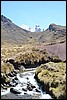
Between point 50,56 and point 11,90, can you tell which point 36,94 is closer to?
point 11,90

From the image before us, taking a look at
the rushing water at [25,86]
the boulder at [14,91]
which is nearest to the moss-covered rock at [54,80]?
the rushing water at [25,86]

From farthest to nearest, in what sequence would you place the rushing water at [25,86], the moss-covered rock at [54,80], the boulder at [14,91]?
the boulder at [14,91], the rushing water at [25,86], the moss-covered rock at [54,80]

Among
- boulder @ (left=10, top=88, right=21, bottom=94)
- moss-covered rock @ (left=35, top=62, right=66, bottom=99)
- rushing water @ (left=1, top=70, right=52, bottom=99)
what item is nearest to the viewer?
moss-covered rock @ (left=35, top=62, right=66, bottom=99)

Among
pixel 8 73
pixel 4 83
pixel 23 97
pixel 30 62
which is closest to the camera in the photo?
pixel 23 97

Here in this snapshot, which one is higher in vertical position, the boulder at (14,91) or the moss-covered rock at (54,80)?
the moss-covered rock at (54,80)

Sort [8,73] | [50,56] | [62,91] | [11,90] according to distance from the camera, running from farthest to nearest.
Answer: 1. [50,56]
2. [8,73]
3. [11,90]
4. [62,91]

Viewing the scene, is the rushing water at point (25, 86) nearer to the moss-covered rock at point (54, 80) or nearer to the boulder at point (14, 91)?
the boulder at point (14, 91)

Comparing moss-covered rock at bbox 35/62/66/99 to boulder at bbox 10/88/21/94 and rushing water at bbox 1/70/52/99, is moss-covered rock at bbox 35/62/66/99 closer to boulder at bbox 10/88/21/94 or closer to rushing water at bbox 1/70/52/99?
rushing water at bbox 1/70/52/99

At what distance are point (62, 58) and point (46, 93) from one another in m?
24.9

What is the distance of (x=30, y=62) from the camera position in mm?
50500

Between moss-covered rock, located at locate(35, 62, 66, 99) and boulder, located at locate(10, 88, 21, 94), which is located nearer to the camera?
moss-covered rock, located at locate(35, 62, 66, 99)

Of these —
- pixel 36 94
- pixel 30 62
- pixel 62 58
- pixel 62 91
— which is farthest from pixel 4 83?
pixel 62 58

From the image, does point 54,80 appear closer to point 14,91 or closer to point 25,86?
point 25,86

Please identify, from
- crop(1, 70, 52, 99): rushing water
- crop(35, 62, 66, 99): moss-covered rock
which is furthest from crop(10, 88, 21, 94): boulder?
crop(35, 62, 66, 99): moss-covered rock
